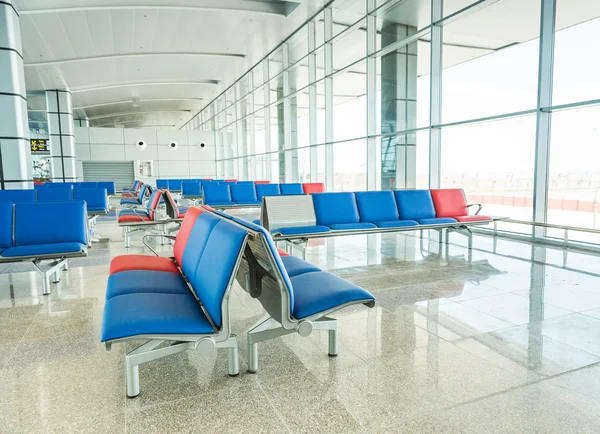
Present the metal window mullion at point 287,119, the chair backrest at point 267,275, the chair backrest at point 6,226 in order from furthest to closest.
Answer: the metal window mullion at point 287,119 < the chair backrest at point 6,226 < the chair backrest at point 267,275

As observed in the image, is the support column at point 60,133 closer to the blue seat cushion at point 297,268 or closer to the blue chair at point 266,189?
the blue chair at point 266,189

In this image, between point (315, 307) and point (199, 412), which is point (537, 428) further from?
point (199, 412)

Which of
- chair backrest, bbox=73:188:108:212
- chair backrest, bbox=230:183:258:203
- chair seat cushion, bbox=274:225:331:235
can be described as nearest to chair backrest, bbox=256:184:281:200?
chair backrest, bbox=230:183:258:203

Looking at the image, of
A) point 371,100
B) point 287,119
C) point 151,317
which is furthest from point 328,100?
point 151,317

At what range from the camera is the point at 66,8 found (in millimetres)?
9656

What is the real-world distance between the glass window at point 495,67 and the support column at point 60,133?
53.6ft

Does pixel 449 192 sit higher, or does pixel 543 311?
pixel 449 192

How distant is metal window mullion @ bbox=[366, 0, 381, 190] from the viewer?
9.54 metres

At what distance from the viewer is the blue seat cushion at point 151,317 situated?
1.91 m

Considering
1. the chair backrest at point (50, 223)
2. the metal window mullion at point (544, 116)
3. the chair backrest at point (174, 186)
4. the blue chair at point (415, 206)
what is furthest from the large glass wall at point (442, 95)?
the chair backrest at point (50, 223)

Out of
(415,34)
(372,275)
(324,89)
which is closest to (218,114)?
(324,89)

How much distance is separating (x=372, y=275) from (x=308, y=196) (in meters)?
1.49

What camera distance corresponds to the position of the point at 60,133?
18172 mm

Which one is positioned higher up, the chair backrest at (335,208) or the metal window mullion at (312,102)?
the metal window mullion at (312,102)
